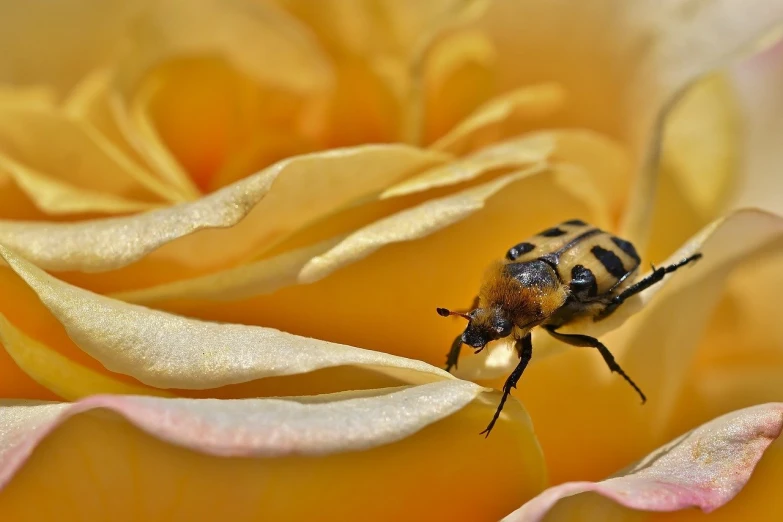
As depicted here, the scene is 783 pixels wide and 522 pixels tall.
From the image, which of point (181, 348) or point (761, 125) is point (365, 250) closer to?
point (181, 348)

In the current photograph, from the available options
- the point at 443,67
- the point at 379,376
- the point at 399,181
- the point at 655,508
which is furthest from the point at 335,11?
the point at 655,508

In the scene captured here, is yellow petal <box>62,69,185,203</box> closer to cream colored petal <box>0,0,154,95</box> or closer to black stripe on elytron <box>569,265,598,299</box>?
cream colored petal <box>0,0,154,95</box>

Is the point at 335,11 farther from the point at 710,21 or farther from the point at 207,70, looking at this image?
the point at 710,21

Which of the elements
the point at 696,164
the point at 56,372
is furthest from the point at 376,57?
the point at 56,372

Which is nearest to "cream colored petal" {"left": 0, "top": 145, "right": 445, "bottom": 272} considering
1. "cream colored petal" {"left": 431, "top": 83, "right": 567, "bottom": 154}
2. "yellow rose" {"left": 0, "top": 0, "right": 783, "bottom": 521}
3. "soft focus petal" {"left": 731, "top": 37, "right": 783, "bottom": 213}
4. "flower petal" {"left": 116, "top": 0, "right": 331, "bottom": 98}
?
"yellow rose" {"left": 0, "top": 0, "right": 783, "bottom": 521}

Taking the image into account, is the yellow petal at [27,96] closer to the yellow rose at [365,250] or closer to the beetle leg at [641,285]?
the yellow rose at [365,250]

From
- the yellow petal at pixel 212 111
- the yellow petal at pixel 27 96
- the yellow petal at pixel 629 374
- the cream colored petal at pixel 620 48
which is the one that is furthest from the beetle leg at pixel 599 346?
the yellow petal at pixel 27 96
